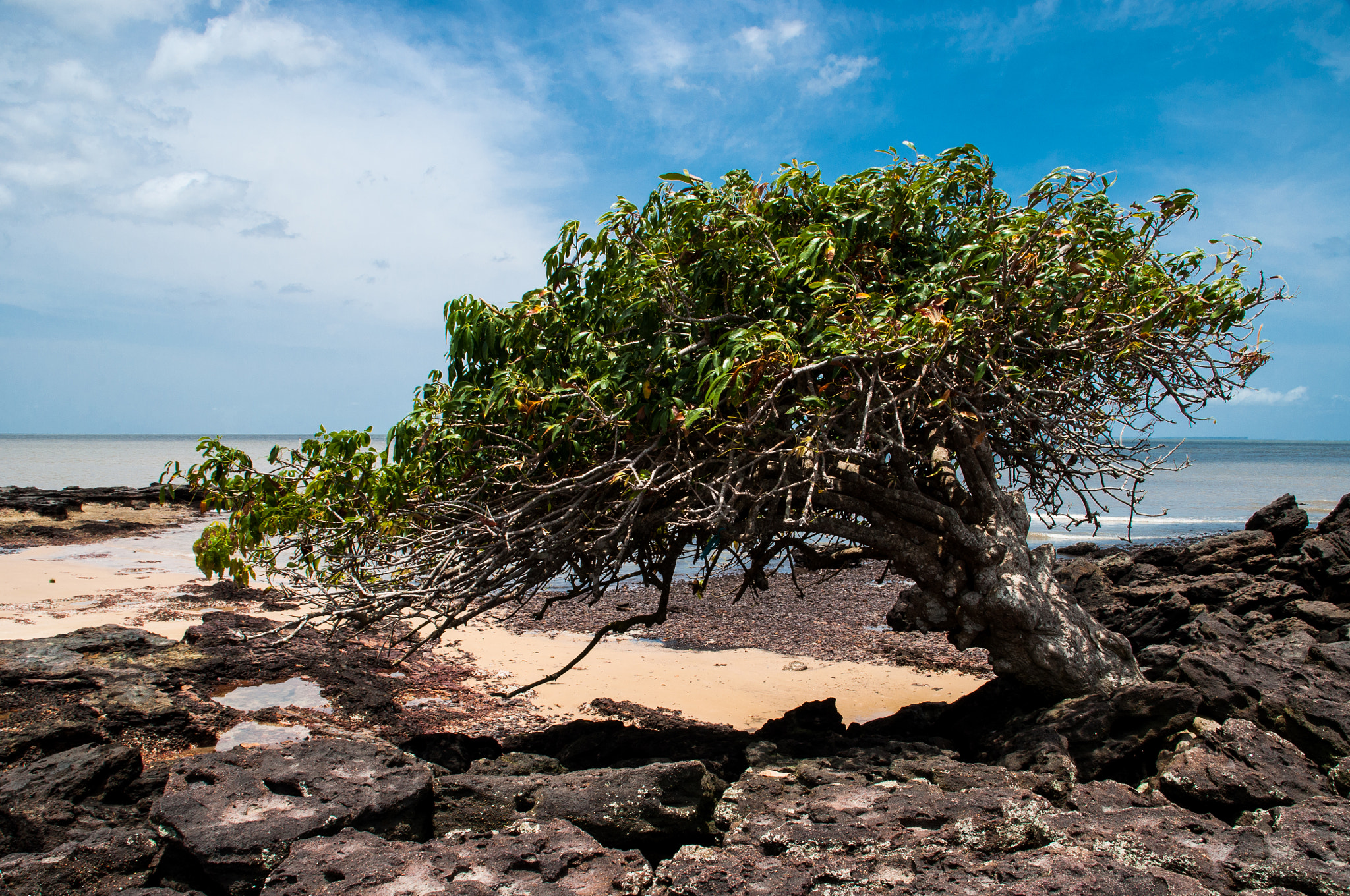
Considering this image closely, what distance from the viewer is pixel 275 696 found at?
7887mm

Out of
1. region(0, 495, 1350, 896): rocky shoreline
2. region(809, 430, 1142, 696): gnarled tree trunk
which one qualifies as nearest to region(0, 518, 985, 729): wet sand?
region(0, 495, 1350, 896): rocky shoreline

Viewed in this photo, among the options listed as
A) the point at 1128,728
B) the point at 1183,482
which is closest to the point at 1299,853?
the point at 1128,728

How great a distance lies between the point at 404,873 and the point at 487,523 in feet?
7.14

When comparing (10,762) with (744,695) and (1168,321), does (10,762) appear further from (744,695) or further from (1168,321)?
(1168,321)

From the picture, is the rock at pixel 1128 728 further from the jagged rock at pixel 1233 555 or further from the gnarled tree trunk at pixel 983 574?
the jagged rock at pixel 1233 555

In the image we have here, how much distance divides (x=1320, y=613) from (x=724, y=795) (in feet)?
22.2

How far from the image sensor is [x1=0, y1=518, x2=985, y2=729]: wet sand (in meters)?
9.26

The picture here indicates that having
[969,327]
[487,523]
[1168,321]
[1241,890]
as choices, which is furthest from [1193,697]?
[487,523]

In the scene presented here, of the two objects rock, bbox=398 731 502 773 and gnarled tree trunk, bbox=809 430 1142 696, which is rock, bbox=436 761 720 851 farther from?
gnarled tree trunk, bbox=809 430 1142 696

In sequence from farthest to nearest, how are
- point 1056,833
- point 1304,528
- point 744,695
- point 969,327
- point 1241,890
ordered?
point 1304,528 → point 744,695 → point 969,327 → point 1056,833 → point 1241,890

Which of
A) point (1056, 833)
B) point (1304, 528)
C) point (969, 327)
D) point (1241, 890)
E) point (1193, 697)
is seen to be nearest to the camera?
point (1241, 890)

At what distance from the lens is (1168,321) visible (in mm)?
5469

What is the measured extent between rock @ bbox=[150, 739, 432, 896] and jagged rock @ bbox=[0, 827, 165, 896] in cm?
15

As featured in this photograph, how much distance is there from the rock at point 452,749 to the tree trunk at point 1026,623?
142 inches
